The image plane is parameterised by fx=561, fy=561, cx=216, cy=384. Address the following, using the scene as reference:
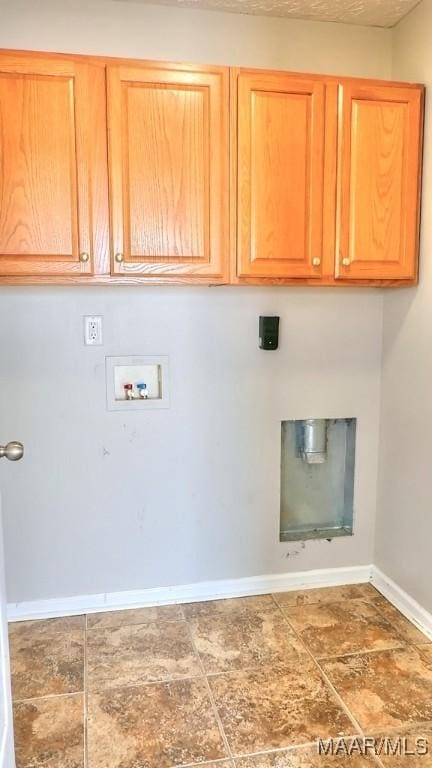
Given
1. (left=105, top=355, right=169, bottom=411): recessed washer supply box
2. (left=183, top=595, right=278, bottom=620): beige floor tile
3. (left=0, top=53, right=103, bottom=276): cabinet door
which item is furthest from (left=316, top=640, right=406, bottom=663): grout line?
(left=0, top=53, right=103, bottom=276): cabinet door

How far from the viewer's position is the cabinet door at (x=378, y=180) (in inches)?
85.5

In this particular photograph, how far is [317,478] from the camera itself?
2732 mm

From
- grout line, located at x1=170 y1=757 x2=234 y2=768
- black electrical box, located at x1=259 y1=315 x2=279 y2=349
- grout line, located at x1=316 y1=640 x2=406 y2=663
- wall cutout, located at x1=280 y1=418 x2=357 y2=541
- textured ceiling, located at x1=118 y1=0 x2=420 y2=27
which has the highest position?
textured ceiling, located at x1=118 y1=0 x2=420 y2=27

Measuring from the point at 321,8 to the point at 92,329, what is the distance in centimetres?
160

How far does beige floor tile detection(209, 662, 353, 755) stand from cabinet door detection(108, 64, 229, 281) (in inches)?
57.9

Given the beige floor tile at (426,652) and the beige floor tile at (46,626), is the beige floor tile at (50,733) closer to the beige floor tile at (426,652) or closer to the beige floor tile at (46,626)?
the beige floor tile at (46,626)

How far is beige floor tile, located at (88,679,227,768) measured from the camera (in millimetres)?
1643

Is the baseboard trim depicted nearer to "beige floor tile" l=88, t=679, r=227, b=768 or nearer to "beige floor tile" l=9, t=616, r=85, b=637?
"beige floor tile" l=88, t=679, r=227, b=768

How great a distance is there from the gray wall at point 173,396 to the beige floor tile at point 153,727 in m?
0.63

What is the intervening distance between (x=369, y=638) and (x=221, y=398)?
3.77ft

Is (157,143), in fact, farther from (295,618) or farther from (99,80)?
(295,618)

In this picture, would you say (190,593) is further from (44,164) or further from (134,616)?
(44,164)

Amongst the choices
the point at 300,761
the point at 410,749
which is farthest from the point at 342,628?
the point at 300,761

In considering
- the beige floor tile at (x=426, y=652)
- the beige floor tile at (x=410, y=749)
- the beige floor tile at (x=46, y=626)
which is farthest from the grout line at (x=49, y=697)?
the beige floor tile at (x=426, y=652)
